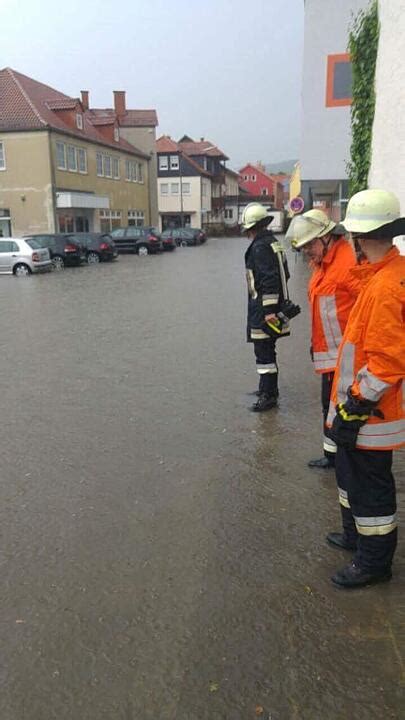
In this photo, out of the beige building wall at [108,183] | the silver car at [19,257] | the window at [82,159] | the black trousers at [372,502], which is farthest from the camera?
the window at [82,159]

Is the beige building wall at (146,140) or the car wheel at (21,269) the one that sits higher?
the beige building wall at (146,140)

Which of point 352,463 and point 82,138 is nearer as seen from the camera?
point 352,463

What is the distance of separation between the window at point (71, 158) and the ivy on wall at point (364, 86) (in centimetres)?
2766

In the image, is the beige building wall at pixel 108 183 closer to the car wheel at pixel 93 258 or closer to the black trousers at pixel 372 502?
the car wheel at pixel 93 258

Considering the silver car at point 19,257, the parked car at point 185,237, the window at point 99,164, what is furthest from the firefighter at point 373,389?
the parked car at point 185,237

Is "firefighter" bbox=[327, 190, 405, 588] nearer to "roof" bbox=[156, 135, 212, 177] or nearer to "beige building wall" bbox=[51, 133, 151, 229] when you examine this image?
"beige building wall" bbox=[51, 133, 151, 229]

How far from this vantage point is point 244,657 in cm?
246

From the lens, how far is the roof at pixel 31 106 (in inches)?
1321

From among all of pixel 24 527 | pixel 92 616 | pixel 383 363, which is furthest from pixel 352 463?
pixel 24 527

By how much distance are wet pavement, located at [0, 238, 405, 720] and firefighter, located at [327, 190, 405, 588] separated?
27cm

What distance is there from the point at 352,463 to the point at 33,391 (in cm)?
462

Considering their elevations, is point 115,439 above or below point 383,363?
below

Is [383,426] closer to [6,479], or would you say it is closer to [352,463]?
[352,463]

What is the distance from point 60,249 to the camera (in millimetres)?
26234
